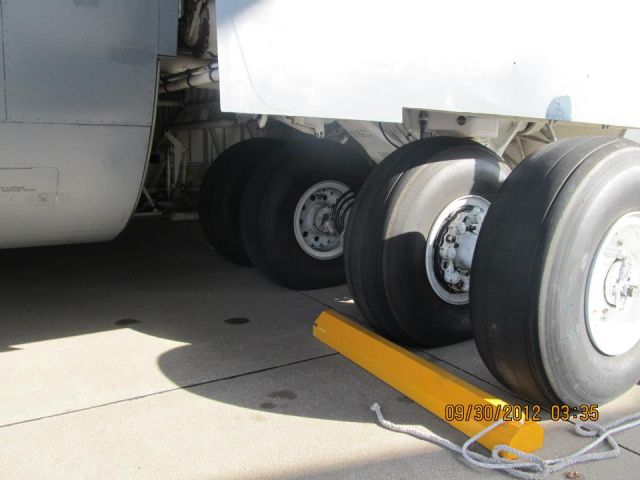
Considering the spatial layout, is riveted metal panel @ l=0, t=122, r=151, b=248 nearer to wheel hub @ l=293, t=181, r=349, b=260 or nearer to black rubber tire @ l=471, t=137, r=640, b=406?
wheel hub @ l=293, t=181, r=349, b=260

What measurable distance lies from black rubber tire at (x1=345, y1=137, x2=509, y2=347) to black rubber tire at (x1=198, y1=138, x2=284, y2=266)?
2074 mm

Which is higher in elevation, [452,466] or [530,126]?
[530,126]

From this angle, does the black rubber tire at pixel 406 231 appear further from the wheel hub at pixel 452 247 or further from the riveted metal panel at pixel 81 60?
the riveted metal panel at pixel 81 60

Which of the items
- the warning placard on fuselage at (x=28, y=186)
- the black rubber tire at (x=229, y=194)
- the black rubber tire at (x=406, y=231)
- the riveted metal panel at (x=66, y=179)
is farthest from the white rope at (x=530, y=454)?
the black rubber tire at (x=229, y=194)

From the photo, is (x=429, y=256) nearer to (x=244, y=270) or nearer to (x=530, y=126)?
(x=530, y=126)

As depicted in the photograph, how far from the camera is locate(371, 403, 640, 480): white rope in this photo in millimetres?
2062

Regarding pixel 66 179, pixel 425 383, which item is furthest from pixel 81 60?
pixel 425 383

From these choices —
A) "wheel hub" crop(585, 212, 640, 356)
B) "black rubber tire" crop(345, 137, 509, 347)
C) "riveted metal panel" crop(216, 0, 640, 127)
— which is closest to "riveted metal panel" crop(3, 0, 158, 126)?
"riveted metal panel" crop(216, 0, 640, 127)

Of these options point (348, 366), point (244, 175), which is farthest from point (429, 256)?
point (244, 175)

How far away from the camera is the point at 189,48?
3.28m

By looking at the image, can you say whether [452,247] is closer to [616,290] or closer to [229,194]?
[616,290]

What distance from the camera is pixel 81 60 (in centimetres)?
271

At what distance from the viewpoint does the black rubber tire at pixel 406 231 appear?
2898mm

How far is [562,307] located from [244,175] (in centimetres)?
325
